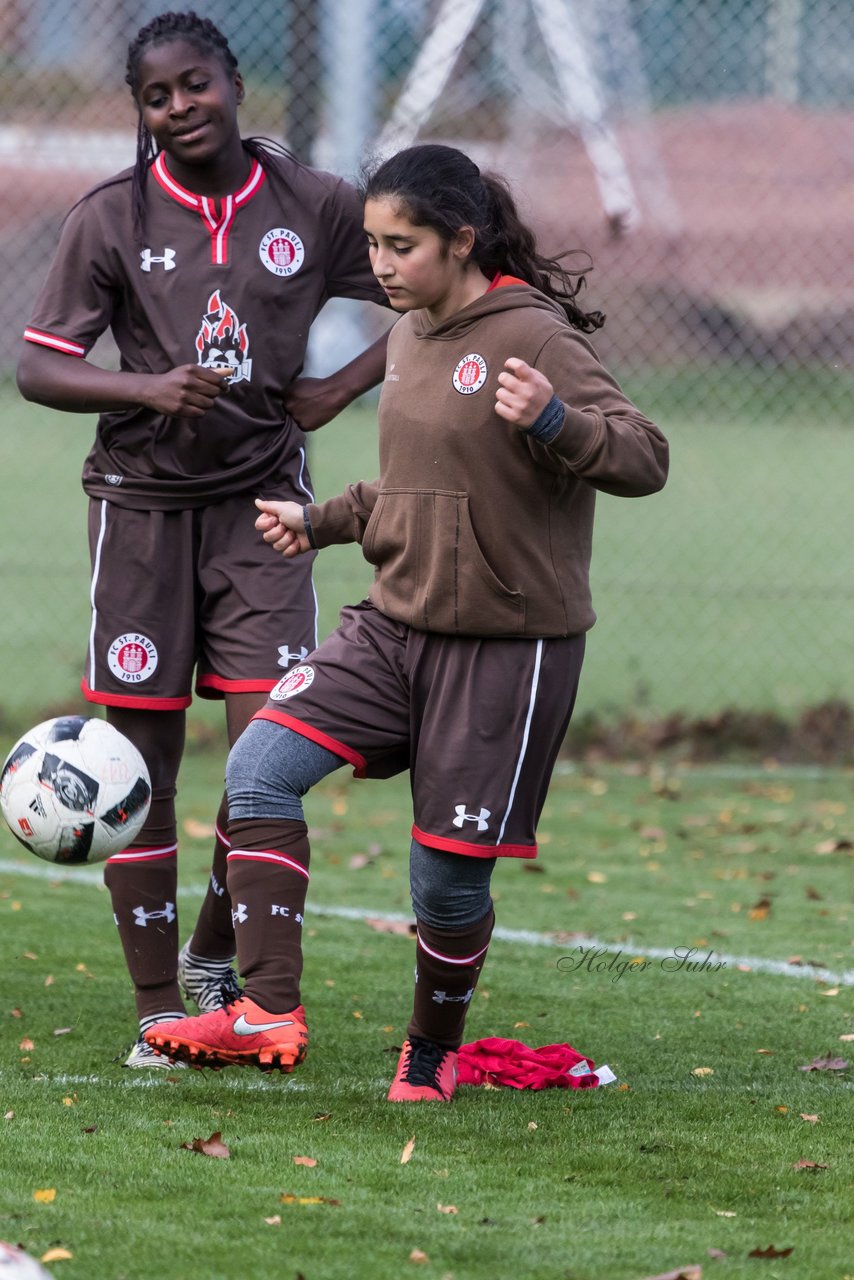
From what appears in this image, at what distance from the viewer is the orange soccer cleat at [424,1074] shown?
158 inches

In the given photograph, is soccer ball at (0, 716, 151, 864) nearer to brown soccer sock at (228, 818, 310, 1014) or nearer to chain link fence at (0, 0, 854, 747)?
brown soccer sock at (228, 818, 310, 1014)

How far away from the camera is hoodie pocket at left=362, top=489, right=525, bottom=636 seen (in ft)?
12.2

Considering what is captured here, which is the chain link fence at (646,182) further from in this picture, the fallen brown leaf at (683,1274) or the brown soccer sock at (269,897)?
the fallen brown leaf at (683,1274)

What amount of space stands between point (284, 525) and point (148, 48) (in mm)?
1184

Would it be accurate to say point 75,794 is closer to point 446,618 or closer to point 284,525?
point 284,525

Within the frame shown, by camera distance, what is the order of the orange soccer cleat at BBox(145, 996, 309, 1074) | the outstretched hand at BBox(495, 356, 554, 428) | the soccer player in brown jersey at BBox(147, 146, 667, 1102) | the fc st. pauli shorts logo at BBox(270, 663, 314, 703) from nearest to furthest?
1. the outstretched hand at BBox(495, 356, 554, 428)
2. the orange soccer cleat at BBox(145, 996, 309, 1074)
3. the soccer player in brown jersey at BBox(147, 146, 667, 1102)
4. the fc st. pauli shorts logo at BBox(270, 663, 314, 703)

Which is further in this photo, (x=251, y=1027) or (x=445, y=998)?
(x=445, y=998)

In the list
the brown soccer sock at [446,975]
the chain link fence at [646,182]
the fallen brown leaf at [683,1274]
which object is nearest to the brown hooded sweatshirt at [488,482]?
the brown soccer sock at [446,975]

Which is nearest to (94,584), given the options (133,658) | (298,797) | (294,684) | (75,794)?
(133,658)

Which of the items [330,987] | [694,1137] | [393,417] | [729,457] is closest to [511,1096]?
[694,1137]

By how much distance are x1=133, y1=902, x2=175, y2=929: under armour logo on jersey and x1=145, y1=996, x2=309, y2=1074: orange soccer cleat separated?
78cm

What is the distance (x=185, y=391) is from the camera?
13.1 ft

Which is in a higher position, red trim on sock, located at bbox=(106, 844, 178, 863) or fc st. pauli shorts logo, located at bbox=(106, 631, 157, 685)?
fc st. pauli shorts logo, located at bbox=(106, 631, 157, 685)

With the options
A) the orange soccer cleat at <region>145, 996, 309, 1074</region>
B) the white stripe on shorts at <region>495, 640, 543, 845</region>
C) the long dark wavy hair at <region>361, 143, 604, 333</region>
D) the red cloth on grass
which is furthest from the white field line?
the long dark wavy hair at <region>361, 143, 604, 333</region>
